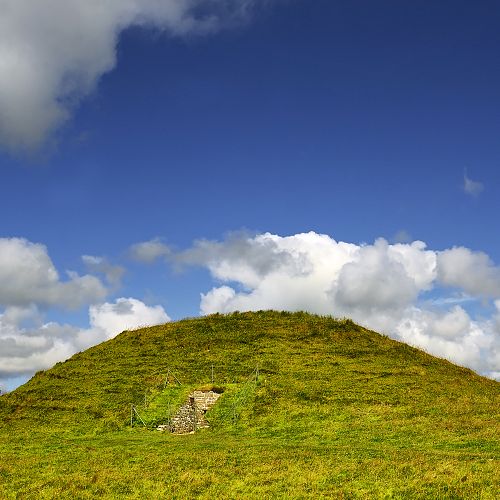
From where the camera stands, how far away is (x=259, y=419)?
41688mm

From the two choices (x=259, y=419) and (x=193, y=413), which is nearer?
(x=259, y=419)

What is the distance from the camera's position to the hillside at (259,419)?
21625 mm

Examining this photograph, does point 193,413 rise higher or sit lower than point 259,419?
higher

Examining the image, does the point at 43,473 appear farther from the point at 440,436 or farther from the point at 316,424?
the point at 440,436

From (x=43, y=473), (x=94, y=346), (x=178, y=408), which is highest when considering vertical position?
(x=94, y=346)

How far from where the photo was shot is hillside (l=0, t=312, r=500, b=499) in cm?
2162

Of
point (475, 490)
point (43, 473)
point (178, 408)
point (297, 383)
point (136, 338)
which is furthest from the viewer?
point (136, 338)

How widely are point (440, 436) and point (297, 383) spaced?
18949 millimetres

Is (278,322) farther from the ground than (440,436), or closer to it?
farther from the ground

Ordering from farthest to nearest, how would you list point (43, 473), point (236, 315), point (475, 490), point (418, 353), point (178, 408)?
point (236, 315)
point (418, 353)
point (178, 408)
point (43, 473)
point (475, 490)

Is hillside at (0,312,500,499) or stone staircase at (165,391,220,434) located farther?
stone staircase at (165,391,220,434)

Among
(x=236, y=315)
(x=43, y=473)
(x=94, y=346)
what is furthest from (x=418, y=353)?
(x=43, y=473)

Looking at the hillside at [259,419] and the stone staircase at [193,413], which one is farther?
the stone staircase at [193,413]

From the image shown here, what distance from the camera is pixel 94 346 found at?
68938 mm
